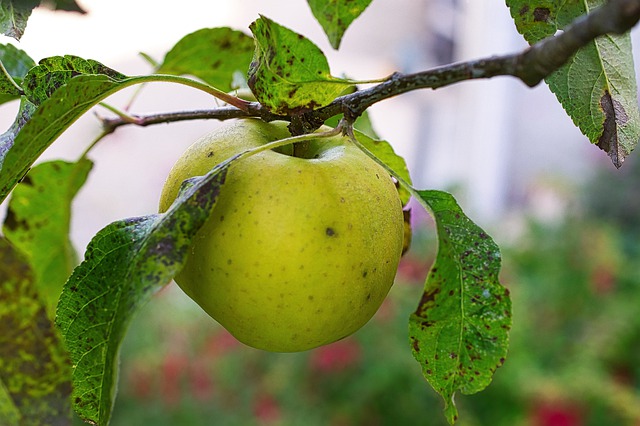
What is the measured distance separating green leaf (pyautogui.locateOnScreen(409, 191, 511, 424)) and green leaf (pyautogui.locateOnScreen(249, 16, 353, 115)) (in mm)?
84

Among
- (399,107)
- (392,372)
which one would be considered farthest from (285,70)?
(399,107)

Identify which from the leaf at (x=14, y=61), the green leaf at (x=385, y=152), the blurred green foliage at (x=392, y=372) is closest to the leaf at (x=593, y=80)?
the green leaf at (x=385, y=152)

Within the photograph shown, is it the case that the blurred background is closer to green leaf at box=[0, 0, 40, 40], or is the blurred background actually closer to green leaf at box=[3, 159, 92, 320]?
green leaf at box=[3, 159, 92, 320]

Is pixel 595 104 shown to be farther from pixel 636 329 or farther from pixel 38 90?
pixel 636 329

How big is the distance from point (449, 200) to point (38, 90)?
237 millimetres

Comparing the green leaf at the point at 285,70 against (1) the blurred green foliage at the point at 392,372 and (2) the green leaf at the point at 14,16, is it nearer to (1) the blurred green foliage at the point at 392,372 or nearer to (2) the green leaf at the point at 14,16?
(2) the green leaf at the point at 14,16

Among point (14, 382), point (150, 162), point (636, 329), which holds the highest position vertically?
point (150, 162)

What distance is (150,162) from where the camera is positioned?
11.8 ft

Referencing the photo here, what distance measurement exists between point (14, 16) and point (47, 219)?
225 mm

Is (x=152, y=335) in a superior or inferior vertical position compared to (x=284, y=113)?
inferior

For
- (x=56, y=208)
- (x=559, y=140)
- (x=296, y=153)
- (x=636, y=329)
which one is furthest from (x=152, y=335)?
(x=559, y=140)

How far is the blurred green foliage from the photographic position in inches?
73.5

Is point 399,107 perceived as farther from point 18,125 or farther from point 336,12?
point 18,125

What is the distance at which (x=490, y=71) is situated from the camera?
32cm
